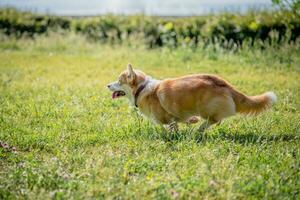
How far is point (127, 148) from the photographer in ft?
19.8

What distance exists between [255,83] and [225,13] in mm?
5956

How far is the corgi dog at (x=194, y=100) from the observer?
255 inches

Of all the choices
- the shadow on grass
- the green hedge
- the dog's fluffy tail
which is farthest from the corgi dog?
the green hedge

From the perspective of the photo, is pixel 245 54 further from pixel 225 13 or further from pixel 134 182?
pixel 134 182

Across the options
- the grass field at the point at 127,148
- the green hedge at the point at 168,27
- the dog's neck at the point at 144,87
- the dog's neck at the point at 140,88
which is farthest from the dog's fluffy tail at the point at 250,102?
the green hedge at the point at 168,27

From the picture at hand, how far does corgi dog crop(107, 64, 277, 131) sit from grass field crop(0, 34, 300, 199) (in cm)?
24

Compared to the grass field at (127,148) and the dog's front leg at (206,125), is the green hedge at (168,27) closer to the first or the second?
the grass field at (127,148)

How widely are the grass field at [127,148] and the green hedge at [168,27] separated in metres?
3.56

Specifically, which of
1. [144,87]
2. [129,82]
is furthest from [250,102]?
[129,82]

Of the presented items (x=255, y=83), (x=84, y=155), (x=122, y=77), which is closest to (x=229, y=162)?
(x=84, y=155)

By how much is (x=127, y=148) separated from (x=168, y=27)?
11.4m

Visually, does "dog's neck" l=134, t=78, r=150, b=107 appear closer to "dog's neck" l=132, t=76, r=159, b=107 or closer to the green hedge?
"dog's neck" l=132, t=76, r=159, b=107

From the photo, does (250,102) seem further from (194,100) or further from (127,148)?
(127,148)

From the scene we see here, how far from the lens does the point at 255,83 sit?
10.7 metres
